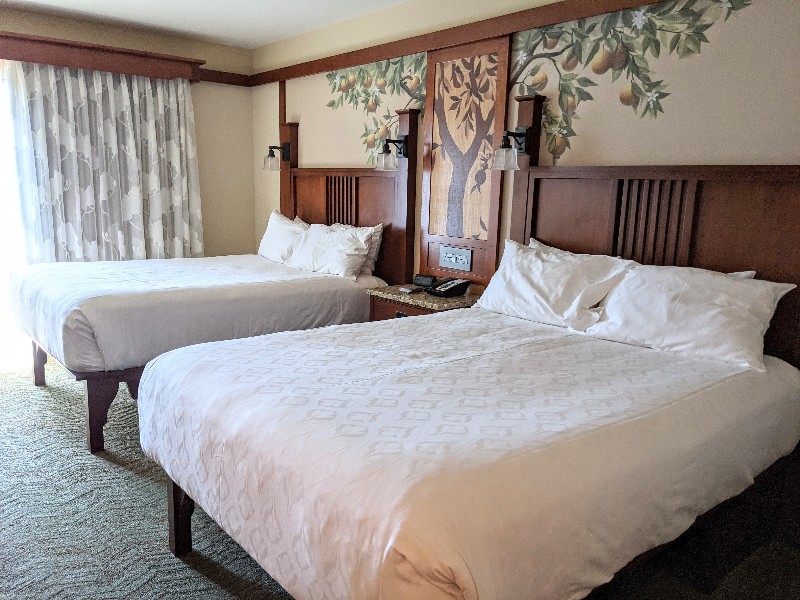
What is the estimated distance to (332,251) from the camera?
3.89m

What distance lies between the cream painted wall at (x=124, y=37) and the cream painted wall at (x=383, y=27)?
0.20 m

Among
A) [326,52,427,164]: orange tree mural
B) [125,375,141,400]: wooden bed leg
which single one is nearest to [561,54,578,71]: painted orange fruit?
[326,52,427,164]: orange tree mural

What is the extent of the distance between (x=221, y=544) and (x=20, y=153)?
10.9 feet

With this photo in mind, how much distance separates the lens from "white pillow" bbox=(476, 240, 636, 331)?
2.52 metres

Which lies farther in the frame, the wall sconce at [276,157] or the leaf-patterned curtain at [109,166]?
the wall sconce at [276,157]

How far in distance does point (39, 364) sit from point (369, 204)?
7.34 ft

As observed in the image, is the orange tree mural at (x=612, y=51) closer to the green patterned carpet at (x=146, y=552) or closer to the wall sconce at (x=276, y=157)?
the green patterned carpet at (x=146, y=552)

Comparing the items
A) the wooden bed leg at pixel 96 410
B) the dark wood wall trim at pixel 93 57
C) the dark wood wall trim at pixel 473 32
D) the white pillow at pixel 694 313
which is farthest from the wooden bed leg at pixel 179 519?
the dark wood wall trim at pixel 93 57

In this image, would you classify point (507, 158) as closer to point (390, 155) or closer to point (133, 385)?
point (390, 155)

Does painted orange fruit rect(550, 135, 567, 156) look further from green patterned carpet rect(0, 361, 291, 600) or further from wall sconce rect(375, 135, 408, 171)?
green patterned carpet rect(0, 361, 291, 600)

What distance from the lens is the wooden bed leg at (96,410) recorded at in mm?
2783

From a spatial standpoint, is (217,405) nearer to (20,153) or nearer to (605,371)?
(605,371)

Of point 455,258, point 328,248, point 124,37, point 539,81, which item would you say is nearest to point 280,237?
point 328,248

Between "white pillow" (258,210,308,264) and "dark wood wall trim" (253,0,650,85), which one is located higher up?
"dark wood wall trim" (253,0,650,85)
